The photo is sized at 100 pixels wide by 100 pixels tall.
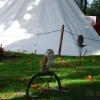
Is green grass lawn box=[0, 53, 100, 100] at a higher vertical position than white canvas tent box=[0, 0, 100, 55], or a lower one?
lower

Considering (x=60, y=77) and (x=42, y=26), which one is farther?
(x=42, y=26)

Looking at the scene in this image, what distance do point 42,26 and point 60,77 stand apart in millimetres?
8522

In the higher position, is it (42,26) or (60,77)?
(42,26)

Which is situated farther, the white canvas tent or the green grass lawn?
the white canvas tent

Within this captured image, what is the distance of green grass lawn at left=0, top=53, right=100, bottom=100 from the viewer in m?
10.8

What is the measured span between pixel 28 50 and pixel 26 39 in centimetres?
64

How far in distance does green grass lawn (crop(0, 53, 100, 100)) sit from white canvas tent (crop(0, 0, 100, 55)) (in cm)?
174

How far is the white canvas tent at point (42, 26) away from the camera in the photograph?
2153 cm

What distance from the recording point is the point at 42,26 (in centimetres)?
2212

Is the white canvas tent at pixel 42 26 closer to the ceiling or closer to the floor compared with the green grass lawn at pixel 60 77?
closer to the ceiling

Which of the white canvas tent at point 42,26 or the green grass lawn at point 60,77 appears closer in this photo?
the green grass lawn at point 60,77

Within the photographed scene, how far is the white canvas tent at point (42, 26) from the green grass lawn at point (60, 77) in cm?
174

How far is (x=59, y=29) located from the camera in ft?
72.1

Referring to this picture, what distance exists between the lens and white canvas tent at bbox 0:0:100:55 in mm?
21531
